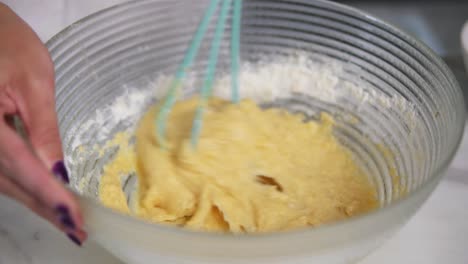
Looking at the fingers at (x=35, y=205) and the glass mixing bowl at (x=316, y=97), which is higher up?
the glass mixing bowl at (x=316, y=97)

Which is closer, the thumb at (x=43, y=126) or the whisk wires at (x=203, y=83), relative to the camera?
the thumb at (x=43, y=126)

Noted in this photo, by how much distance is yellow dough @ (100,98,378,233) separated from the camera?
1.85ft

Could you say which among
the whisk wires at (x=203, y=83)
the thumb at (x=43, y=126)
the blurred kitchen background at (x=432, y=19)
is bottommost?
the thumb at (x=43, y=126)

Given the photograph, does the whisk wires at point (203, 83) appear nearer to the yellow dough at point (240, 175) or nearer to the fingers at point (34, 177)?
the yellow dough at point (240, 175)

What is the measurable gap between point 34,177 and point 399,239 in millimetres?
376

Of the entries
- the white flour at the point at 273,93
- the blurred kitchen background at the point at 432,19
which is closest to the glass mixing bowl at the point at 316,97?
the white flour at the point at 273,93

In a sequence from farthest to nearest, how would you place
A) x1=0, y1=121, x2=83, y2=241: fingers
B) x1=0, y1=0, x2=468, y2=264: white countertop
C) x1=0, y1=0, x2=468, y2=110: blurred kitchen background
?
x1=0, y1=0, x2=468, y2=110: blurred kitchen background
x1=0, y1=0, x2=468, y2=264: white countertop
x1=0, y1=121, x2=83, y2=241: fingers

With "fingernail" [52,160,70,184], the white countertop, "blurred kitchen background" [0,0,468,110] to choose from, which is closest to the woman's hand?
"fingernail" [52,160,70,184]

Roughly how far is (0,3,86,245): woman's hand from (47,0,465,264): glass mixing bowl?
3 cm

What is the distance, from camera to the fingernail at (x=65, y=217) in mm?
384

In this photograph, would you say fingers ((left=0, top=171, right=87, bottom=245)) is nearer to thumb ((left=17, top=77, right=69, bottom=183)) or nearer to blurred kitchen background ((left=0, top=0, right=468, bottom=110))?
thumb ((left=17, top=77, right=69, bottom=183))

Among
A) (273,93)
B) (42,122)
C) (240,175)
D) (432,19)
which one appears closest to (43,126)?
(42,122)

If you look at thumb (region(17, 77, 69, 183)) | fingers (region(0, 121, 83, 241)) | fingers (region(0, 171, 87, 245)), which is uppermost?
thumb (region(17, 77, 69, 183))

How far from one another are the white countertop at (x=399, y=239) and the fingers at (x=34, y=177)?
0.54 ft
